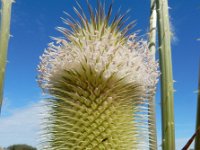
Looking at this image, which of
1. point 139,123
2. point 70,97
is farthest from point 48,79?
point 139,123

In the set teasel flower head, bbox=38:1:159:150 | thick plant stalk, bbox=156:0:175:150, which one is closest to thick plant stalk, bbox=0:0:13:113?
teasel flower head, bbox=38:1:159:150

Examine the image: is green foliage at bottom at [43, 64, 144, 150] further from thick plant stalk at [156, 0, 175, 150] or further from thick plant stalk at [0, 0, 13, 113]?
thick plant stalk at [0, 0, 13, 113]

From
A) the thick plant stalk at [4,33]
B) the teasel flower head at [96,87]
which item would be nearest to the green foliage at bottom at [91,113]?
the teasel flower head at [96,87]

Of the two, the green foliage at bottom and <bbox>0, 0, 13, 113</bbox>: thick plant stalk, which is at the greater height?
<bbox>0, 0, 13, 113</bbox>: thick plant stalk

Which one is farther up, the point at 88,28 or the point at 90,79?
the point at 88,28

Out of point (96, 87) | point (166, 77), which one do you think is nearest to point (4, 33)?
point (96, 87)

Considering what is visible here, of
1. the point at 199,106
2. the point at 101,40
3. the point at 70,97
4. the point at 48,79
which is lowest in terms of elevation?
the point at 199,106

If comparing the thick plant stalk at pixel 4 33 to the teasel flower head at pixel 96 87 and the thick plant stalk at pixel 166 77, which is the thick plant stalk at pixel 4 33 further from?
the thick plant stalk at pixel 166 77

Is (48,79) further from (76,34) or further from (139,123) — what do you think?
(139,123)
